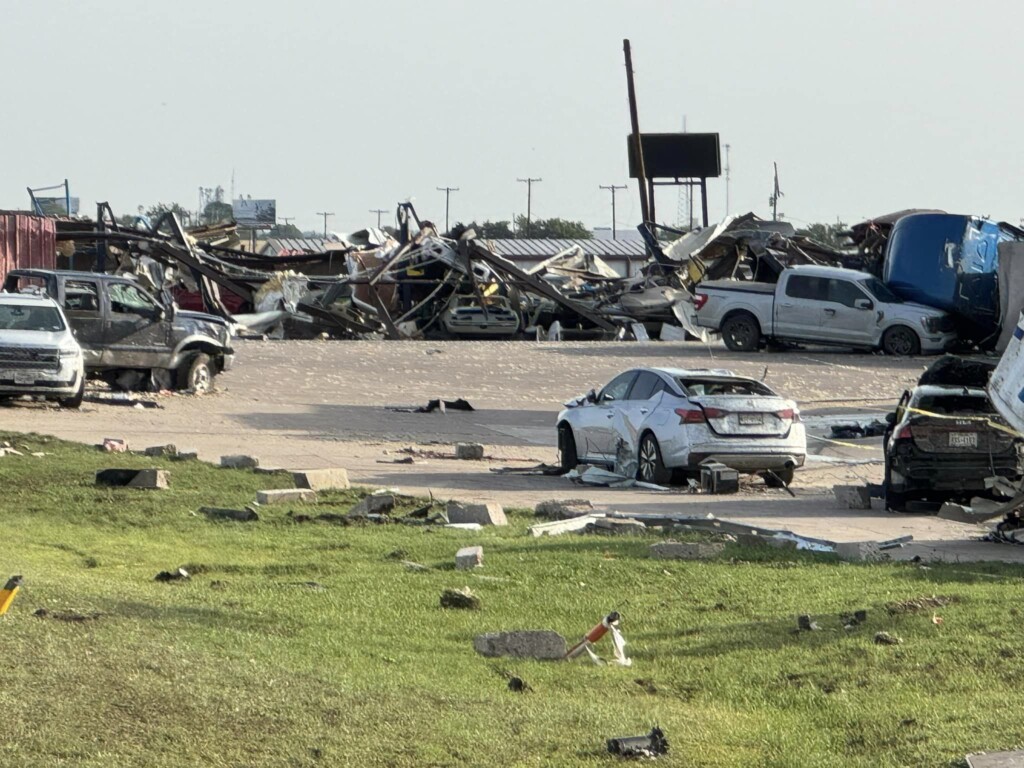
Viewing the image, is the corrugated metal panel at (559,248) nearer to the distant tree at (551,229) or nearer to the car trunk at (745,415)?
the distant tree at (551,229)

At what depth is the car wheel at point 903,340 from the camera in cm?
3800

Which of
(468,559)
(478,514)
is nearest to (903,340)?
(478,514)

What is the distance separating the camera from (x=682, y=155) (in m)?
71.6

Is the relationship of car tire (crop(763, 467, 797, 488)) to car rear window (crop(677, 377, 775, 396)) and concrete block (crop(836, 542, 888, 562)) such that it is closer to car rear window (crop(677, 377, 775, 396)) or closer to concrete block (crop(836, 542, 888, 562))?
car rear window (crop(677, 377, 775, 396))

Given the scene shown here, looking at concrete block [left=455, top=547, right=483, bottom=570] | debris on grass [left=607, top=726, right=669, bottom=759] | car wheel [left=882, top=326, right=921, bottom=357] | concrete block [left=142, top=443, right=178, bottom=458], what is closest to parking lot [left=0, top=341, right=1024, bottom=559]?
car wheel [left=882, top=326, right=921, bottom=357]

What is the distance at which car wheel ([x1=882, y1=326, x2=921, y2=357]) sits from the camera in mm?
38000

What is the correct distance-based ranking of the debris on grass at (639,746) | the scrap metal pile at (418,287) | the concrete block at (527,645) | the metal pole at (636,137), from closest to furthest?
1. the debris on grass at (639,746)
2. the concrete block at (527,645)
3. the scrap metal pile at (418,287)
4. the metal pole at (636,137)

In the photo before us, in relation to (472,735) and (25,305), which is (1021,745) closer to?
(472,735)

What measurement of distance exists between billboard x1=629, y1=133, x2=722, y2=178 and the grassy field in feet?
193

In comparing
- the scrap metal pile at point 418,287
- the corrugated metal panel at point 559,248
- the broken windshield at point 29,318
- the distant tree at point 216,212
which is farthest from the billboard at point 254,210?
the broken windshield at point 29,318

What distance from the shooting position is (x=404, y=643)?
354 inches

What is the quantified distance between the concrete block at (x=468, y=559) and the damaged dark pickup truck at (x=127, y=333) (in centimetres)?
1679

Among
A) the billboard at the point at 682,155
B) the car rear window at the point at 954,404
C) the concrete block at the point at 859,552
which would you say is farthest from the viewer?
the billboard at the point at 682,155

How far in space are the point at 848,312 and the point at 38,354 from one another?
19.6m
